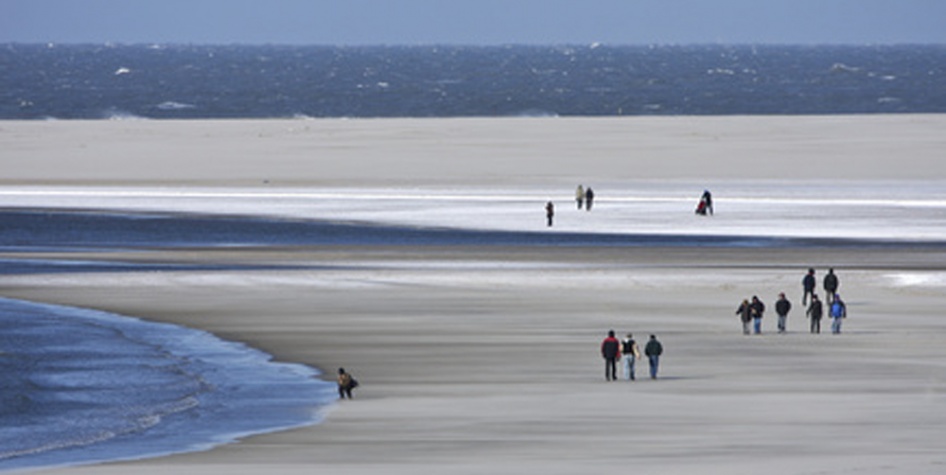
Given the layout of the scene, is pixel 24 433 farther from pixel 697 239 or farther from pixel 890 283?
pixel 697 239

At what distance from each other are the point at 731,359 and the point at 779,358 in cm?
81

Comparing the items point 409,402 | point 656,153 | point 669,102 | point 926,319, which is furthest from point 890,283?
point 669,102

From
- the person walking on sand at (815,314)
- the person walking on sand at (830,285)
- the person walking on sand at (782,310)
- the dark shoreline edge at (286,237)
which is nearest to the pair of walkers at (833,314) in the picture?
the person walking on sand at (815,314)

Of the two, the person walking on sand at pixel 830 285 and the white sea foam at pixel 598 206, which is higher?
the white sea foam at pixel 598 206

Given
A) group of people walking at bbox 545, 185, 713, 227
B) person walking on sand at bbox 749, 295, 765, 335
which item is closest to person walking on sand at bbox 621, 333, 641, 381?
person walking on sand at bbox 749, 295, 765, 335

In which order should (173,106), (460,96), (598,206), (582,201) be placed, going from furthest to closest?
(460,96)
(173,106)
(598,206)
(582,201)

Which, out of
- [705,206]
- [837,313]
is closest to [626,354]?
[837,313]

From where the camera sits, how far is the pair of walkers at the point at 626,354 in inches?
1208

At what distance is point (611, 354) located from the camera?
3075cm

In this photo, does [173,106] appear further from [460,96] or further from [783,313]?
[783,313]

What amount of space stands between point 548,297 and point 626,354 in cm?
1070

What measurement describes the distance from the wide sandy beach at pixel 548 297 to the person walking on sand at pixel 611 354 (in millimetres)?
196

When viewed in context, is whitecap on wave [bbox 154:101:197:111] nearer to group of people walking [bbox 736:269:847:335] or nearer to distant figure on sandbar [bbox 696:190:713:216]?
distant figure on sandbar [bbox 696:190:713:216]

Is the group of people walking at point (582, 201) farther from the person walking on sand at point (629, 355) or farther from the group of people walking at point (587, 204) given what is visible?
the person walking on sand at point (629, 355)
